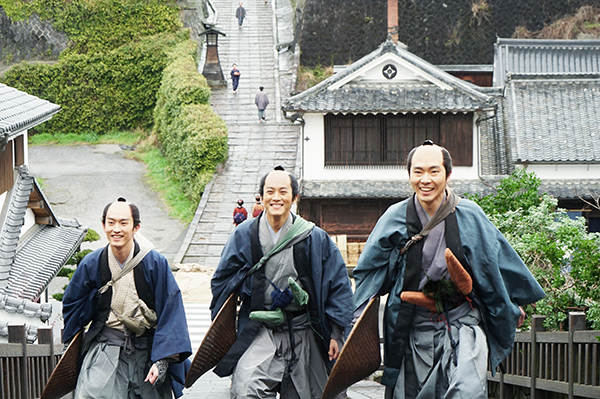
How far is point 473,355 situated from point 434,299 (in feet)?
1.50

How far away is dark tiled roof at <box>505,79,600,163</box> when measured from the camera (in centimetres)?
2270

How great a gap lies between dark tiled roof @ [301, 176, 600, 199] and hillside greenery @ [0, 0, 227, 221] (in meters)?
10.8

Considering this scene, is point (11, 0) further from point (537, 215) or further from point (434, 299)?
point (434, 299)

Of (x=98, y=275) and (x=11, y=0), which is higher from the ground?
(x=11, y=0)

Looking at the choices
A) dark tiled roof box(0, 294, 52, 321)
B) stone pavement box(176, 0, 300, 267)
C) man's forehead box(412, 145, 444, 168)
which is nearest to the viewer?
man's forehead box(412, 145, 444, 168)

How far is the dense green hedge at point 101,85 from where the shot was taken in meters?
34.8

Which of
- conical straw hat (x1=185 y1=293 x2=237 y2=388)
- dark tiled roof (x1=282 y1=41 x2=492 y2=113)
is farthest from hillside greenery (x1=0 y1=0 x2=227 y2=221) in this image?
conical straw hat (x1=185 y1=293 x2=237 y2=388)

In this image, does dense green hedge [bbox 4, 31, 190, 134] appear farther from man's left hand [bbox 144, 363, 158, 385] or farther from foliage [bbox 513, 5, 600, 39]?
man's left hand [bbox 144, 363, 158, 385]

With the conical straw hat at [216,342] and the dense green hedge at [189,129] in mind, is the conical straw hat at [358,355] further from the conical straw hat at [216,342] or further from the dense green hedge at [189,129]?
the dense green hedge at [189,129]

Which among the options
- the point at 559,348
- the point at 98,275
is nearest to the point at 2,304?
the point at 98,275

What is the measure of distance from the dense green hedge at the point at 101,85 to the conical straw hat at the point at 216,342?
94.6 ft

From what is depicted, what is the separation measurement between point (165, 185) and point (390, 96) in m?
10.1

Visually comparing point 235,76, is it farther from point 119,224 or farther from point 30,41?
point 119,224

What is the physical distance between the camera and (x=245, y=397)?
6.25 meters
